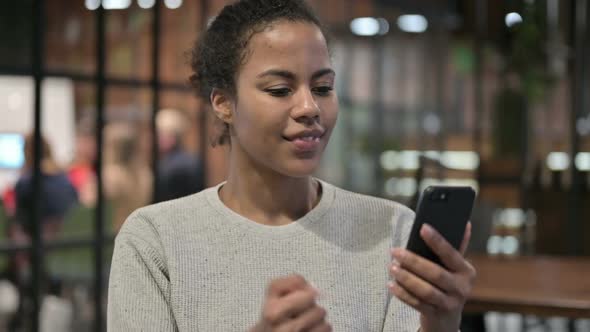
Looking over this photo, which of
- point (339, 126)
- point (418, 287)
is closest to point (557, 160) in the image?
point (339, 126)

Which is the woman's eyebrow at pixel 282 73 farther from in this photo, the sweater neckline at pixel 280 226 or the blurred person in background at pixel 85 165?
the blurred person in background at pixel 85 165

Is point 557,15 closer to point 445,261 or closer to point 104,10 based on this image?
point 104,10

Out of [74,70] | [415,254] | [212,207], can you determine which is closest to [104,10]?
[74,70]

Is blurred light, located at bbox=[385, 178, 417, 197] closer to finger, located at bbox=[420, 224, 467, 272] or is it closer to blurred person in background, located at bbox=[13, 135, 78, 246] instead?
blurred person in background, located at bbox=[13, 135, 78, 246]

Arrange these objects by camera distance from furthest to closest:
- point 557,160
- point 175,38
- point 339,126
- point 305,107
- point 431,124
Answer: point 431,124 < point 339,126 < point 557,160 < point 175,38 < point 305,107

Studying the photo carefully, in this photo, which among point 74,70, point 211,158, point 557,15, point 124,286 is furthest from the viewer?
point 557,15

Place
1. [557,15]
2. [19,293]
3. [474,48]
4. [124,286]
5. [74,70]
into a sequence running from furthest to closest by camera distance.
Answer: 1. [474,48]
2. [557,15]
3. [74,70]
4. [19,293]
5. [124,286]

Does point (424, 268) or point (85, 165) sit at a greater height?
point (424, 268)

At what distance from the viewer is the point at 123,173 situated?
5234 millimetres

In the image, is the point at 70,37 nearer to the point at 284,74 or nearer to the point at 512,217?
the point at 284,74

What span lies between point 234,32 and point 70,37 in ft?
10.8

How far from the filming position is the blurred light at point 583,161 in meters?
6.51

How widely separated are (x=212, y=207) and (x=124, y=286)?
215 mm

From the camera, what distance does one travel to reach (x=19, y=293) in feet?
14.5
